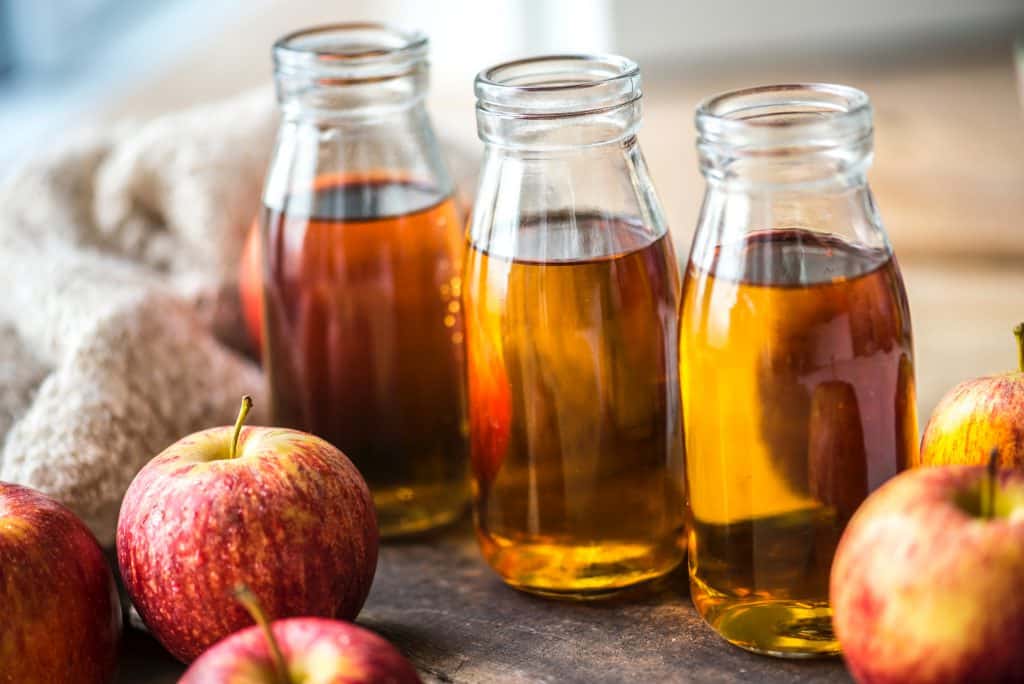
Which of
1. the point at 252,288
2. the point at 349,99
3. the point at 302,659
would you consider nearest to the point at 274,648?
the point at 302,659

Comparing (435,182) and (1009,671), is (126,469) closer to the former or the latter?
(435,182)

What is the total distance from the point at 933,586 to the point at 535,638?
0.29 m

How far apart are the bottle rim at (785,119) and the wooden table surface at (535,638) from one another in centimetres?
29

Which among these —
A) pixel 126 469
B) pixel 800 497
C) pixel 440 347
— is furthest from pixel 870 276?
pixel 126 469

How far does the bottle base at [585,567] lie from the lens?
85cm

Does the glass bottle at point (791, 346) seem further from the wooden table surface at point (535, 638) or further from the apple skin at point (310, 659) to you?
the apple skin at point (310, 659)

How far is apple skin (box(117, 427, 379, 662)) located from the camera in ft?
2.44

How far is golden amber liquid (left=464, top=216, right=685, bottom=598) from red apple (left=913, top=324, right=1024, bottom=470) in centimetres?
16

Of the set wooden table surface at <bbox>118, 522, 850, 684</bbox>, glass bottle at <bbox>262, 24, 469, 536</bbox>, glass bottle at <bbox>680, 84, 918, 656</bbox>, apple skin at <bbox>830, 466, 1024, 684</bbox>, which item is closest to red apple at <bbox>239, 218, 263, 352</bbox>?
glass bottle at <bbox>262, 24, 469, 536</bbox>

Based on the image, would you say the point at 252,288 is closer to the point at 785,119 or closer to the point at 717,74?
the point at 785,119

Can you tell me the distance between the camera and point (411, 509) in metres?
0.99

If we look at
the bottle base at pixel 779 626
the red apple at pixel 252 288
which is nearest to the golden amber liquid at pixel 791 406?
the bottle base at pixel 779 626

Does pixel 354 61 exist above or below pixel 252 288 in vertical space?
above

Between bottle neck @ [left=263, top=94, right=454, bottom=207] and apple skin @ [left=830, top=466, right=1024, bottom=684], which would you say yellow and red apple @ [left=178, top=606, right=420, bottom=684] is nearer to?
apple skin @ [left=830, top=466, right=1024, bottom=684]
